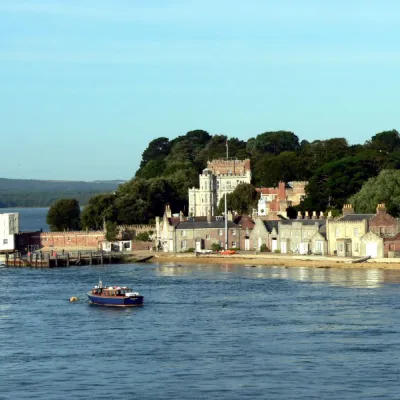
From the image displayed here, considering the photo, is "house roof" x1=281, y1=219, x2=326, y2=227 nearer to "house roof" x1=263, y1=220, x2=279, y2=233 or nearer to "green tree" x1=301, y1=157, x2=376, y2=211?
"house roof" x1=263, y1=220, x2=279, y2=233

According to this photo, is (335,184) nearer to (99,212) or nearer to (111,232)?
(111,232)

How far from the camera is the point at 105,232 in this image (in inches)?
5094

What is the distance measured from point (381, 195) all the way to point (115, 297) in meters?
43.3

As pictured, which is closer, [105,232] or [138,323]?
[138,323]

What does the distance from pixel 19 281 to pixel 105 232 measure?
33.8 metres

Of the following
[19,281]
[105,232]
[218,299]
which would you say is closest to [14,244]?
[105,232]

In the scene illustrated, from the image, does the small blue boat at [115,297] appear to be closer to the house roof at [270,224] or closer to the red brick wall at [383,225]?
the red brick wall at [383,225]

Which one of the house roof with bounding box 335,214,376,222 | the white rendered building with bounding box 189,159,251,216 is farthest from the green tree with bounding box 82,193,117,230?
the house roof with bounding box 335,214,376,222

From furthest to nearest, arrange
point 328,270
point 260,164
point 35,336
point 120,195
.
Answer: point 260,164 → point 120,195 → point 328,270 → point 35,336

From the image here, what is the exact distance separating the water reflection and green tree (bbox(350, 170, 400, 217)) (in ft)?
52.0

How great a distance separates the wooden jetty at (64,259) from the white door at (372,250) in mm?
27100

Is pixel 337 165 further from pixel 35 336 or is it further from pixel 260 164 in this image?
pixel 35 336

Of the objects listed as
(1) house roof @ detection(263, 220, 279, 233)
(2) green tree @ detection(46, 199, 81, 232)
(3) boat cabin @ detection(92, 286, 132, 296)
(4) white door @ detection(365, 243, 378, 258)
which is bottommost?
(3) boat cabin @ detection(92, 286, 132, 296)

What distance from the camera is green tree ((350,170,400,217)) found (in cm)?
11200
